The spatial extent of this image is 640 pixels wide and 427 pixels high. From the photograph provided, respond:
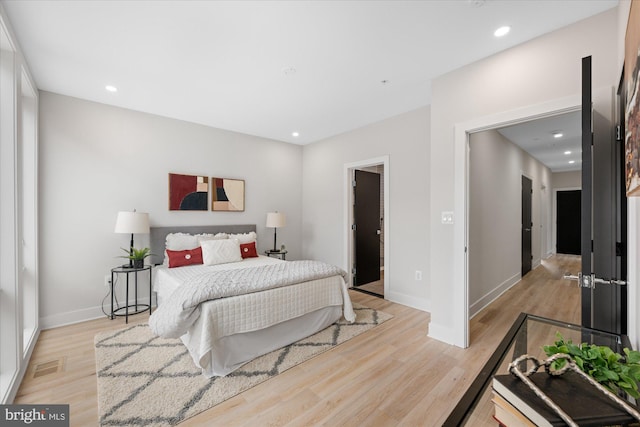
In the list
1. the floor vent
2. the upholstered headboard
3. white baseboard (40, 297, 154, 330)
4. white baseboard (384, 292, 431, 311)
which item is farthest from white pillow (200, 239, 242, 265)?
white baseboard (384, 292, 431, 311)

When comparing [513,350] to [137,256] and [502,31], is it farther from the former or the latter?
[137,256]

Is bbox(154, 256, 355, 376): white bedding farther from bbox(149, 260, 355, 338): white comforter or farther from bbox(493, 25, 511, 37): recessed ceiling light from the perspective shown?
bbox(493, 25, 511, 37): recessed ceiling light

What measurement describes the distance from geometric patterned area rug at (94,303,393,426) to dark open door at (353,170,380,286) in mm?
1804

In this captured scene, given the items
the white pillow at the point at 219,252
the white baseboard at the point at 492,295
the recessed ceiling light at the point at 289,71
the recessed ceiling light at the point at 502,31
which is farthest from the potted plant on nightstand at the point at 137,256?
the recessed ceiling light at the point at 502,31

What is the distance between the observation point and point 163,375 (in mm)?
2123

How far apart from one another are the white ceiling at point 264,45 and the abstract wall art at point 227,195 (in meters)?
1.28

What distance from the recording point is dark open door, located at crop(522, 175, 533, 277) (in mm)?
5246

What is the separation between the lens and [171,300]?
7.54ft

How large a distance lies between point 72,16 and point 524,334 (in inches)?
136

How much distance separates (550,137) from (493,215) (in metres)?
1.90

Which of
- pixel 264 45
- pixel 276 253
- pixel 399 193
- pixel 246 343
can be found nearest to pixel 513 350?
pixel 246 343

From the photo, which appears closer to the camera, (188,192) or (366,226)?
(188,192)

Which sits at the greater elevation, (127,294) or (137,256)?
(137,256)

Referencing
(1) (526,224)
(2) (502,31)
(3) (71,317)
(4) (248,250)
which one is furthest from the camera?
(1) (526,224)
